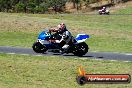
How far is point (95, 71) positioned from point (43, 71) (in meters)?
2.79

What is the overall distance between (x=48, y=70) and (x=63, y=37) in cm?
571

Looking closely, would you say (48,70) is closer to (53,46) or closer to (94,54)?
(53,46)

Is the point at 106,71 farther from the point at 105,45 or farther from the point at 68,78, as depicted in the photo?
the point at 105,45

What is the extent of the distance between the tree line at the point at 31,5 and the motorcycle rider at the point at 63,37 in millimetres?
69736

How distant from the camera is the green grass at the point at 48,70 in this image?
17.5 meters

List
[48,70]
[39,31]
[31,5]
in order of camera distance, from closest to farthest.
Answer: [48,70]
[39,31]
[31,5]

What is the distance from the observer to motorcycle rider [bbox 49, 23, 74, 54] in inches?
977

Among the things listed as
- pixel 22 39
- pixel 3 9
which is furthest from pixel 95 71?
pixel 3 9

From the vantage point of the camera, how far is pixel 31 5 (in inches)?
3812

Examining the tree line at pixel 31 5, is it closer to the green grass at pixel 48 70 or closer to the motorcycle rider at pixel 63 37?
the motorcycle rider at pixel 63 37

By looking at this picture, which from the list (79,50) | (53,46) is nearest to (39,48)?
(53,46)

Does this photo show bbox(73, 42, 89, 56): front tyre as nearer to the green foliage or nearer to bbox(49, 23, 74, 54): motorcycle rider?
bbox(49, 23, 74, 54): motorcycle rider

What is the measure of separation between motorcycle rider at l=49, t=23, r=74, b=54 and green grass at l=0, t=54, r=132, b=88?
174 centimetres

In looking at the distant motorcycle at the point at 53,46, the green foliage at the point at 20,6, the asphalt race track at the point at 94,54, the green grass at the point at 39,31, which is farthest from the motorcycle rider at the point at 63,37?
the green foliage at the point at 20,6
